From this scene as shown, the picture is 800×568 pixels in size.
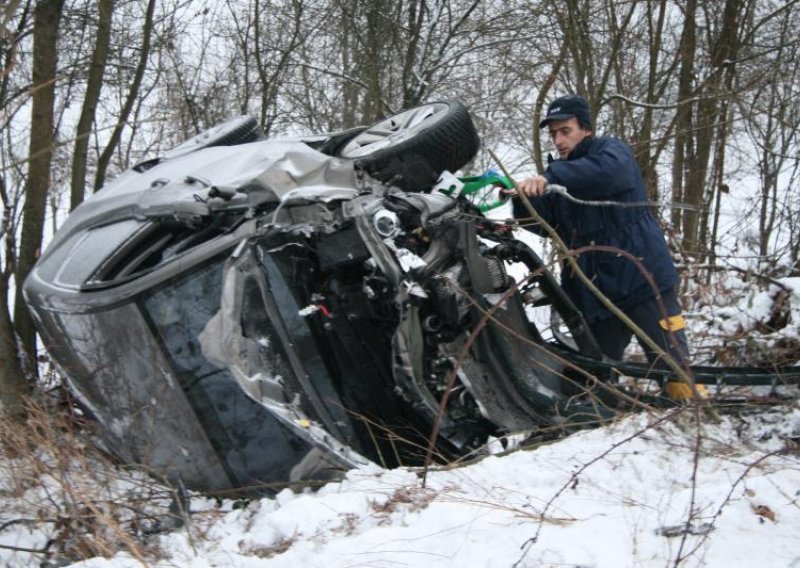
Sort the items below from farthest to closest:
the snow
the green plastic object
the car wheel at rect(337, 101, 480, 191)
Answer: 1. the car wheel at rect(337, 101, 480, 191)
2. the green plastic object
3. the snow

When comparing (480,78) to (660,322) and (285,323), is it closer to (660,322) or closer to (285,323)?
(660,322)

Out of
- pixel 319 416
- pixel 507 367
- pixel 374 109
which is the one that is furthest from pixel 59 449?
pixel 374 109

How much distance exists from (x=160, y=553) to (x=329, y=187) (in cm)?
178

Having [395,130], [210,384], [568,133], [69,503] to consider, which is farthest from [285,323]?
[568,133]

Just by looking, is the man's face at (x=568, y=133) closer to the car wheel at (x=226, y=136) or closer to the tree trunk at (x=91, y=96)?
the car wheel at (x=226, y=136)

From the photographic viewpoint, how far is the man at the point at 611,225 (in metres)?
3.78

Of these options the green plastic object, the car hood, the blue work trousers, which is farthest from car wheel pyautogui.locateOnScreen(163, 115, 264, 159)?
the blue work trousers

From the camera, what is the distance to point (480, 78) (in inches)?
396

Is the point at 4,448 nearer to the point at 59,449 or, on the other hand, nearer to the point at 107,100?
the point at 59,449

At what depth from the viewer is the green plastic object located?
155 inches

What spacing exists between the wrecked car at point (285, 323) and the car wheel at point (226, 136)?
83 centimetres

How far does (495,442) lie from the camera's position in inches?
134

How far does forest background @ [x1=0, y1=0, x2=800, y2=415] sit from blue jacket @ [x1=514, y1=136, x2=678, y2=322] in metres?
2.16

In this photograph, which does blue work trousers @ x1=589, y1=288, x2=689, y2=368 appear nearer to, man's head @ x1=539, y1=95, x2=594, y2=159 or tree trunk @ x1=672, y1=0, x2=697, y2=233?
man's head @ x1=539, y1=95, x2=594, y2=159
